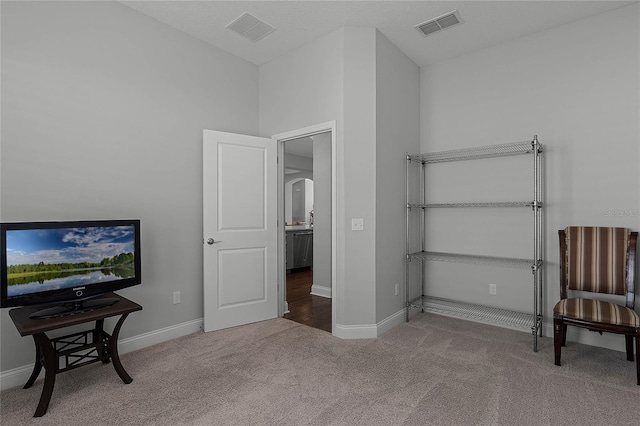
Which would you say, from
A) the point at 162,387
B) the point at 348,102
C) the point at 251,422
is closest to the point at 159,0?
the point at 348,102

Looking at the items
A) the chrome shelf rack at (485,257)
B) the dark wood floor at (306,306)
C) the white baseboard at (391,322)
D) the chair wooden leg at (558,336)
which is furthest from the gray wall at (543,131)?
the dark wood floor at (306,306)

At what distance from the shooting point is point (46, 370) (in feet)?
6.75

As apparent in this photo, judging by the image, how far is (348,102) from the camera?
3262 millimetres

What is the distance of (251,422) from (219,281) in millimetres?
1729

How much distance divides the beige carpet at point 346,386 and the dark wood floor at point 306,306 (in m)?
0.54

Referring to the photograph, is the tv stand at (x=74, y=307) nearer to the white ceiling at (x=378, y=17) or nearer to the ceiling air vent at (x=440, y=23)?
the white ceiling at (x=378, y=17)

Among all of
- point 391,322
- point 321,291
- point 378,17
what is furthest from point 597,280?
point 321,291

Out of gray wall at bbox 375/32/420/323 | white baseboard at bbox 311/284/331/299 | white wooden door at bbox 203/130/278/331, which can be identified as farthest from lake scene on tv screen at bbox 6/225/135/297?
white baseboard at bbox 311/284/331/299

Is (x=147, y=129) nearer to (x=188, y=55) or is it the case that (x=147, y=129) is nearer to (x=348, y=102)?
(x=188, y=55)

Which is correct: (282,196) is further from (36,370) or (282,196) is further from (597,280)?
(597,280)

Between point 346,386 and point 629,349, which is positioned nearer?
point 346,386

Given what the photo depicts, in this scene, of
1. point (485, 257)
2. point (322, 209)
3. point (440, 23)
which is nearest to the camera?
point (440, 23)

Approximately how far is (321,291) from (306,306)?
65 cm

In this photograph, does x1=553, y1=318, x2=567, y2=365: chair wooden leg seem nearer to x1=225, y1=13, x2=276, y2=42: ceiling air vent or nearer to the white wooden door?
the white wooden door
